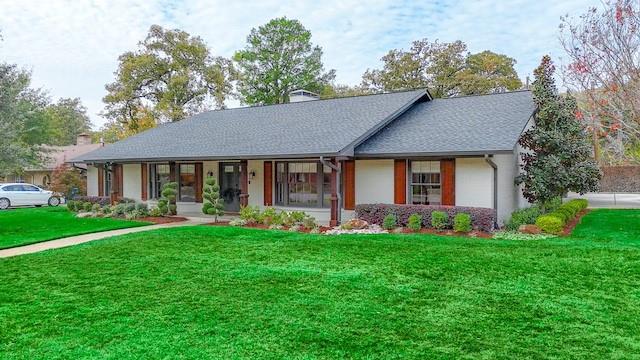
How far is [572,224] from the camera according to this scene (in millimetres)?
12820

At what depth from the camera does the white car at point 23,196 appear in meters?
21.7

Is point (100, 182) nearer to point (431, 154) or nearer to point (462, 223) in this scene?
point (431, 154)

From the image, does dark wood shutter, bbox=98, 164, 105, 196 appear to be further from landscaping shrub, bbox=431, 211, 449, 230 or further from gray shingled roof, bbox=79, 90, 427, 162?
landscaping shrub, bbox=431, 211, 449, 230

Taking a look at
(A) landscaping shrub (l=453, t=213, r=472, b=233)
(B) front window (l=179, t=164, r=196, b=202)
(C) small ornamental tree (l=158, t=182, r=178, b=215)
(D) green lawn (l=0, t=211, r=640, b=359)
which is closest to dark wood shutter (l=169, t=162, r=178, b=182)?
(B) front window (l=179, t=164, r=196, b=202)

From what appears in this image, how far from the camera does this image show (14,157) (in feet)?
42.7

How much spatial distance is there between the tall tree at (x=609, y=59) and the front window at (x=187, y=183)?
1309 cm

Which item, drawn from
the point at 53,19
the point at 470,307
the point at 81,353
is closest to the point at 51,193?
the point at 53,19

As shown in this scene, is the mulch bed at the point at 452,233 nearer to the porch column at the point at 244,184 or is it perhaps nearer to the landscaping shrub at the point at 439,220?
the landscaping shrub at the point at 439,220

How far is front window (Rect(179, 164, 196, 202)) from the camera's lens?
17234 mm

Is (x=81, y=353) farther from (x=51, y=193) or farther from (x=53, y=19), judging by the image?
(x=51, y=193)

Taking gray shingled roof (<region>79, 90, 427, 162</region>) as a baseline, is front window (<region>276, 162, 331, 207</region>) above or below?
below

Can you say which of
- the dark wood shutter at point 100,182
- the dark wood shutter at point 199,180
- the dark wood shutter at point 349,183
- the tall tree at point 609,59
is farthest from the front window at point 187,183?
the tall tree at point 609,59

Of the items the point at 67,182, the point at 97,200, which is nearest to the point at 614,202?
the point at 97,200

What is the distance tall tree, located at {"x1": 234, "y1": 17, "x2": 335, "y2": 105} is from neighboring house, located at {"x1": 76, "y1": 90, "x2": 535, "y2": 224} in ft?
60.3
